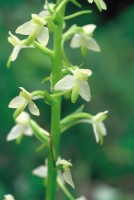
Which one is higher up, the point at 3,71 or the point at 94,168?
the point at 3,71

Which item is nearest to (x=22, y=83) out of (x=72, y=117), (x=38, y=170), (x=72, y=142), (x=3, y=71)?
(x=3, y=71)

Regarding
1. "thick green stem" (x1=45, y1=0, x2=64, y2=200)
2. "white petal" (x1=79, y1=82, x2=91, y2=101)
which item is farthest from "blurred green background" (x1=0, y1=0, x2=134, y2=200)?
"white petal" (x1=79, y1=82, x2=91, y2=101)

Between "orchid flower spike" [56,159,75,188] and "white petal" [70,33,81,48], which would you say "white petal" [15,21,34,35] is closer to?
"white petal" [70,33,81,48]

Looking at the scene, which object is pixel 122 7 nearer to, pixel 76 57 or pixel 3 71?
pixel 76 57

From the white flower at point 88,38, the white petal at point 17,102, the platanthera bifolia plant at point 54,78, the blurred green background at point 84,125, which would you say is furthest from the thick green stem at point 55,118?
the blurred green background at point 84,125

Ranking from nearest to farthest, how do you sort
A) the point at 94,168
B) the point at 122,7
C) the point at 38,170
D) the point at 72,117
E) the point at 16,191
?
1. the point at 72,117
2. the point at 38,170
3. the point at 16,191
4. the point at 94,168
5. the point at 122,7

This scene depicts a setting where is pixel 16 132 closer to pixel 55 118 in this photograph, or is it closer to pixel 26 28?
pixel 55 118

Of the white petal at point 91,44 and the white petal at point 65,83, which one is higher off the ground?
the white petal at point 91,44

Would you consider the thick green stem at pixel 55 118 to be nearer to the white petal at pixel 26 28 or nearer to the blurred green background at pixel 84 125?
the white petal at pixel 26 28
